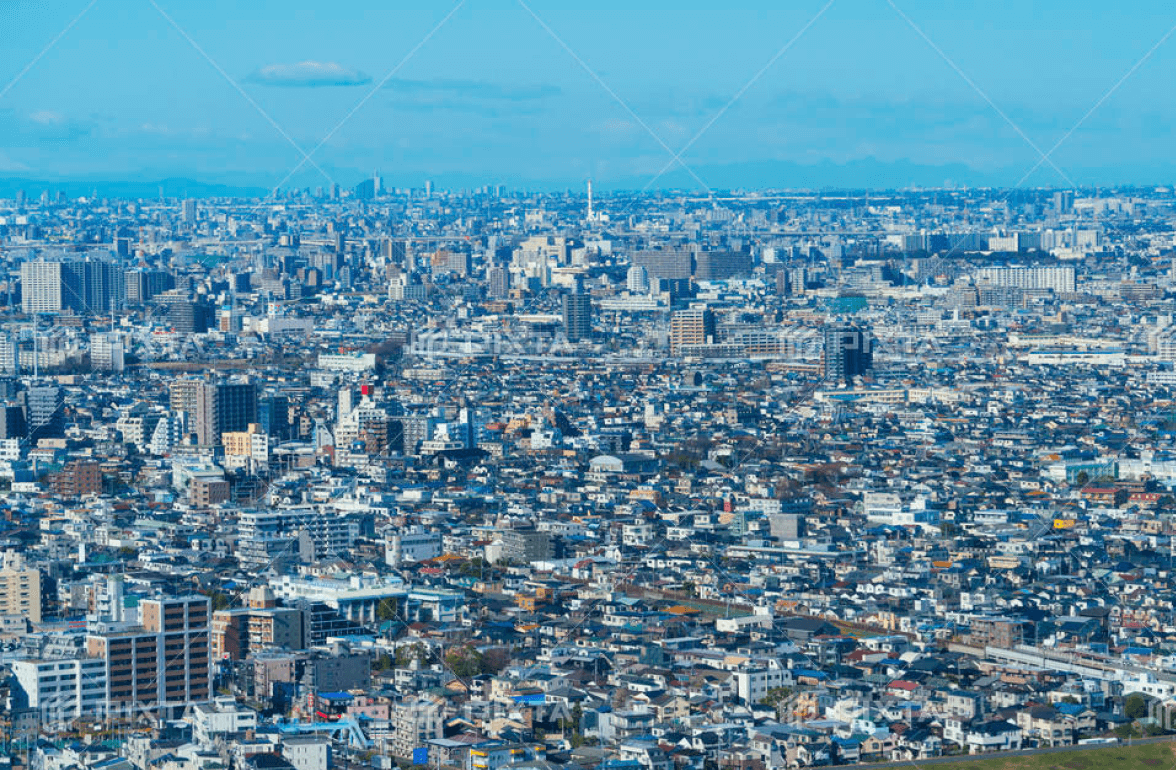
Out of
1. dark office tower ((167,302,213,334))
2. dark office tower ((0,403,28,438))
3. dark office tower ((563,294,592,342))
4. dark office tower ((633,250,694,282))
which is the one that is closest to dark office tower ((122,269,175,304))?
dark office tower ((167,302,213,334))

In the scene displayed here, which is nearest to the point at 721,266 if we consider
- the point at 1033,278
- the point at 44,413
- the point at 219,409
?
the point at 1033,278

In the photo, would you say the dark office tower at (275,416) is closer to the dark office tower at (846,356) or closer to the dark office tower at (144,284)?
the dark office tower at (846,356)

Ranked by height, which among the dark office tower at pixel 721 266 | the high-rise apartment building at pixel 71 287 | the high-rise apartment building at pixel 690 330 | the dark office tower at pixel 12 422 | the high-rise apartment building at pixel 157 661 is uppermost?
the dark office tower at pixel 721 266

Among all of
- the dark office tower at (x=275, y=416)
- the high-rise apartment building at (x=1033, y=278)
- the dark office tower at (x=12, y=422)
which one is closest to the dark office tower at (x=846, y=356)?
the dark office tower at (x=275, y=416)

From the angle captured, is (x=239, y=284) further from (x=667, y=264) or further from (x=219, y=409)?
(x=219, y=409)

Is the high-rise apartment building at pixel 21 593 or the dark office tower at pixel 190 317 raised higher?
the dark office tower at pixel 190 317

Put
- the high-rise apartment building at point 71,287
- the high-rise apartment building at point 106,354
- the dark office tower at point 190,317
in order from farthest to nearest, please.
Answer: the high-rise apartment building at point 71,287
the dark office tower at point 190,317
the high-rise apartment building at point 106,354
